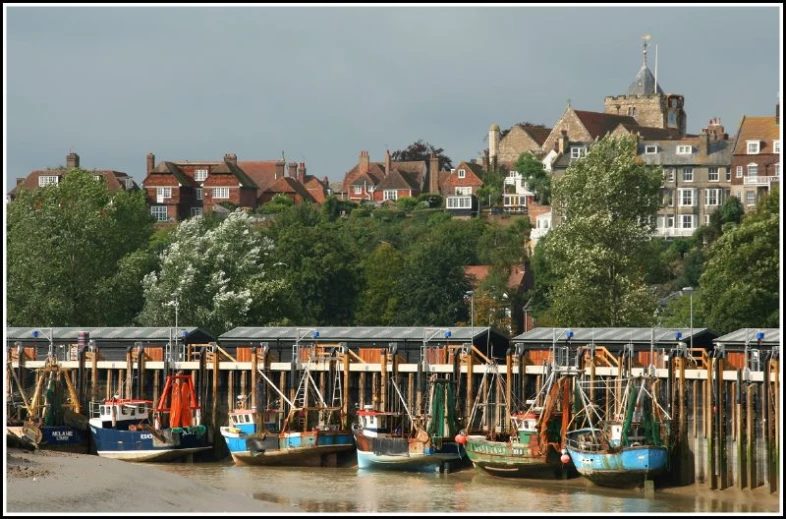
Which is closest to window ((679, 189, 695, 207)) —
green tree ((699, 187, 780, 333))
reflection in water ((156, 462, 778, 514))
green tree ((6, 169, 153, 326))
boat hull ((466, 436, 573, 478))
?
green tree ((6, 169, 153, 326))

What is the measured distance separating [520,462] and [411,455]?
5.75m

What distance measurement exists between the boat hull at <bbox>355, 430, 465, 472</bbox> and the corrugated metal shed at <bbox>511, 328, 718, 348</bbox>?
7.04 m

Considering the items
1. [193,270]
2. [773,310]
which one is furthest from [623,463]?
[193,270]

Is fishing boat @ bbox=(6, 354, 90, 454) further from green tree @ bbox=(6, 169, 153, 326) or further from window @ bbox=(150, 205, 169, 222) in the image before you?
window @ bbox=(150, 205, 169, 222)

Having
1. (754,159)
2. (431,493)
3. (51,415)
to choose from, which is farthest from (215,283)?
(754,159)

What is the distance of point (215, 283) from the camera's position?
373 feet

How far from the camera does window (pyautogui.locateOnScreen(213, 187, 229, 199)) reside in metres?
195

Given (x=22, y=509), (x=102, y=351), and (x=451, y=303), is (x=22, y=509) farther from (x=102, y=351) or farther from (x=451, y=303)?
(x=451, y=303)

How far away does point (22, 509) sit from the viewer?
171ft

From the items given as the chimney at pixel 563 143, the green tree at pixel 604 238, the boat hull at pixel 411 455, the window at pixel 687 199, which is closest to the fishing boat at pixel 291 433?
the boat hull at pixel 411 455

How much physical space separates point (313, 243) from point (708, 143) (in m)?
56.2

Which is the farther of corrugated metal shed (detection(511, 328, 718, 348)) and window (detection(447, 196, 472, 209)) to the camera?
window (detection(447, 196, 472, 209))

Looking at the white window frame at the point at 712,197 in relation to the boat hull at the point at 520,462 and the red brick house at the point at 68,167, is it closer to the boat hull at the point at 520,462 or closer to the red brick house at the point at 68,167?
the red brick house at the point at 68,167

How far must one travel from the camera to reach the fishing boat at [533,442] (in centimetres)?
7450
